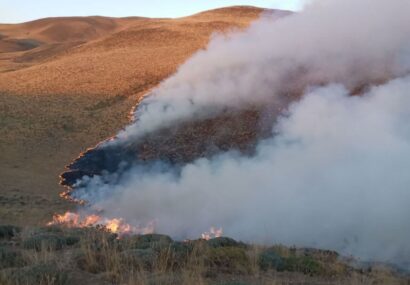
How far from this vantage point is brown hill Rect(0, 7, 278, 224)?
53.3 feet

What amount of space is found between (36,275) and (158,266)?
4.61 ft

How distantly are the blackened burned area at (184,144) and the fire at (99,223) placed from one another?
116 inches

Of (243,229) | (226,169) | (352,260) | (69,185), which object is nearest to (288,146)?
(226,169)

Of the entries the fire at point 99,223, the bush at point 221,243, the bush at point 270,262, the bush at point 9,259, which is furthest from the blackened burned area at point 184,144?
the bush at point 9,259

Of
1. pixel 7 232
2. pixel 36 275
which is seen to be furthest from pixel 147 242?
pixel 36 275

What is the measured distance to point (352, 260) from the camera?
872cm

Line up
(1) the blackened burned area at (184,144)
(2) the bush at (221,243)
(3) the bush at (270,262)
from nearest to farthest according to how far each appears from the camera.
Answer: (3) the bush at (270,262) → (2) the bush at (221,243) → (1) the blackened burned area at (184,144)

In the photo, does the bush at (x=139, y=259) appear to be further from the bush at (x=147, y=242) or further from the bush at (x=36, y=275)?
the bush at (x=36, y=275)

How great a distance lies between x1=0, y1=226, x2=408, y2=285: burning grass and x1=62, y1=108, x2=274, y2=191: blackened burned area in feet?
25.1

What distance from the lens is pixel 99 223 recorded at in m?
12.5

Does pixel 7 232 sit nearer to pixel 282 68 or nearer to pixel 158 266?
pixel 158 266

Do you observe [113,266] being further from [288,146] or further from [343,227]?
[288,146]

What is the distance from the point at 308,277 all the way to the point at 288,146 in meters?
7.09

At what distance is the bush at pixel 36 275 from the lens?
4984 mm
